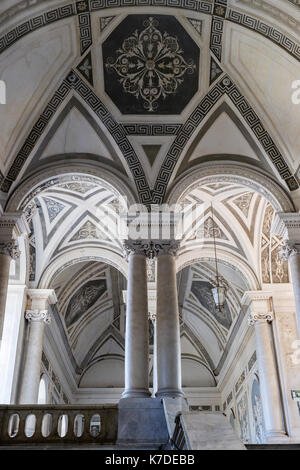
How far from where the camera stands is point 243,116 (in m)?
9.79

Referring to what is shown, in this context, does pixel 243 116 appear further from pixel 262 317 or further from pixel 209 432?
pixel 209 432

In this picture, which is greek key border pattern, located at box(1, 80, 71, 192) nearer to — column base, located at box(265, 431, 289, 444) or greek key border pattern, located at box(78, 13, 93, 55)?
greek key border pattern, located at box(78, 13, 93, 55)

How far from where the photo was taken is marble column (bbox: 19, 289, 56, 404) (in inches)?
429

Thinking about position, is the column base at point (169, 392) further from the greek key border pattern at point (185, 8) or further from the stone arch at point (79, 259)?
A: the greek key border pattern at point (185, 8)

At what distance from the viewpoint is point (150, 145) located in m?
10.1

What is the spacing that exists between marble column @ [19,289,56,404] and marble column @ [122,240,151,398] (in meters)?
3.53

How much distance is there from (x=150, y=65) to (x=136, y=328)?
15.8 feet

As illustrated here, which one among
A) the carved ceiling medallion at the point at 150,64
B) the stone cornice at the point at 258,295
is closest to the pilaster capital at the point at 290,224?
the stone cornice at the point at 258,295

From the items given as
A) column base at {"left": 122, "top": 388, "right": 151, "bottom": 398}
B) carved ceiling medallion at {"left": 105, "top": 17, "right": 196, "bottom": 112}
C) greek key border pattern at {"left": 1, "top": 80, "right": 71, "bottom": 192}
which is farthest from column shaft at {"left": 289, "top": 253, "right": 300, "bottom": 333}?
greek key border pattern at {"left": 1, "top": 80, "right": 71, "bottom": 192}

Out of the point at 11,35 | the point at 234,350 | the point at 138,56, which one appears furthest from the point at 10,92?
the point at 234,350

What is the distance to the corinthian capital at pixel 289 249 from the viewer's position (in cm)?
909

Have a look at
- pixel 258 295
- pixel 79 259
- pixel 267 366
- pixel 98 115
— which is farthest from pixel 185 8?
pixel 267 366
